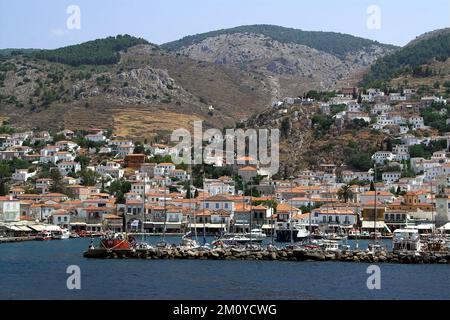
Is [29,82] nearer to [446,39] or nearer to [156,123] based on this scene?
[156,123]

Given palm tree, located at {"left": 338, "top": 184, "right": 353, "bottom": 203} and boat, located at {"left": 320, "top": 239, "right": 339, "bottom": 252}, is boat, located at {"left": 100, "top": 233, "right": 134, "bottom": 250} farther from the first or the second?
palm tree, located at {"left": 338, "top": 184, "right": 353, "bottom": 203}

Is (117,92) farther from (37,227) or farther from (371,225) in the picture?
(371,225)

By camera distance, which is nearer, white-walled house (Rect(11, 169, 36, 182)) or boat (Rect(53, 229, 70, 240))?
boat (Rect(53, 229, 70, 240))

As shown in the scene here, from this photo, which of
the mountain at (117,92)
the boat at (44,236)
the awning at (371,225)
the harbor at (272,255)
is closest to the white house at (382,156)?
the awning at (371,225)

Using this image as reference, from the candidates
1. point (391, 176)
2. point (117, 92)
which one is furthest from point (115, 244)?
point (117, 92)

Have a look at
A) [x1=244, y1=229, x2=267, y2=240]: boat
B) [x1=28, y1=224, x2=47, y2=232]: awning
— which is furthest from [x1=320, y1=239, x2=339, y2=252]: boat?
[x1=28, y1=224, x2=47, y2=232]: awning

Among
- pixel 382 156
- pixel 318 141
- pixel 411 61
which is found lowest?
pixel 382 156
